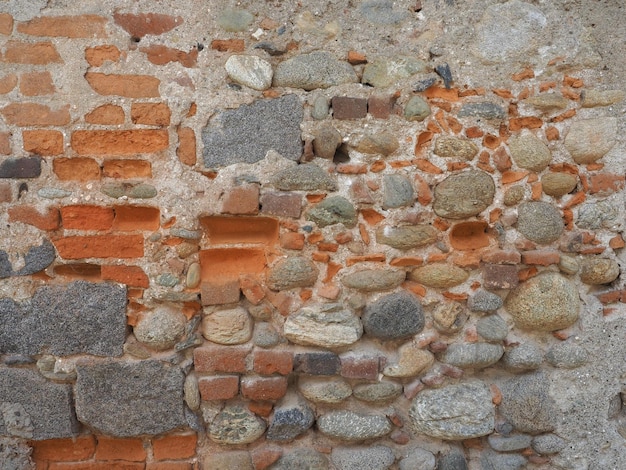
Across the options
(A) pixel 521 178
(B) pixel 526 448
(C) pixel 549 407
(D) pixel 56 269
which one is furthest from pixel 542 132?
(D) pixel 56 269

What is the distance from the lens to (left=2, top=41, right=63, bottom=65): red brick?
5.96 ft

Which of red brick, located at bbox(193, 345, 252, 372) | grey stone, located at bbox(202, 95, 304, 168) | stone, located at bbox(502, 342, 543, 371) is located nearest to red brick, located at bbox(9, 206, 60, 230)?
grey stone, located at bbox(202, 95, 304, 168)

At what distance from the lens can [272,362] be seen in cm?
183

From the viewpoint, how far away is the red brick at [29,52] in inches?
71.5

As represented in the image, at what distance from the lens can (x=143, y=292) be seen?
1832 millimetres

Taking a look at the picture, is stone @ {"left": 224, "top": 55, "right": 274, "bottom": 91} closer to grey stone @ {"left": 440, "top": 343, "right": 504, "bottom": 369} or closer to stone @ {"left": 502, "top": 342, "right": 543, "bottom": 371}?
grey stone @ {"left": 440, "top": 343, "right": 504, "bottom": 369}

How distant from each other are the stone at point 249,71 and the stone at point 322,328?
764 millimetres

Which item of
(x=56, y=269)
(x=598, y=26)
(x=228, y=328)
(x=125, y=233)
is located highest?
(x=598, y=26)

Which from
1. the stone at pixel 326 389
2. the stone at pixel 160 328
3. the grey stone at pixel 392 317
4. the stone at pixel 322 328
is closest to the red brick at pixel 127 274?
the stone at pixel 160 328

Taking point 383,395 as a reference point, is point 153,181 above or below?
above

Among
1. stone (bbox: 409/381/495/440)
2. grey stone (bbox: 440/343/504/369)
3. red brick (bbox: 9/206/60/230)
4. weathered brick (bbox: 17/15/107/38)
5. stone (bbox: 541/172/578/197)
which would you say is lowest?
stone (bbox: 409/381/495/440)

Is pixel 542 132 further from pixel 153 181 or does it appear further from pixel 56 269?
pixel 56 269

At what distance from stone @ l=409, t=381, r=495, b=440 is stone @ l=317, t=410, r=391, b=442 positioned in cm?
12

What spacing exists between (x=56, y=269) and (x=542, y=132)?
170 cm
